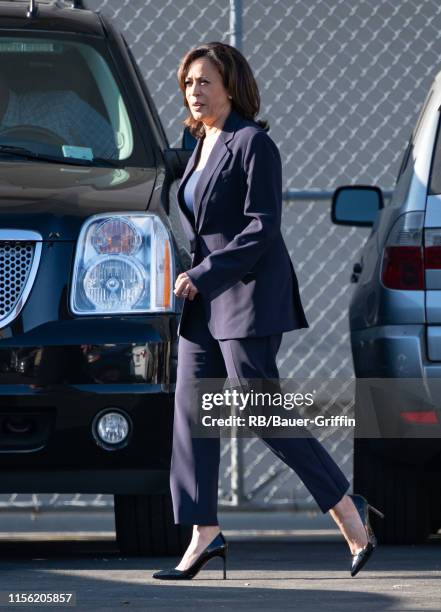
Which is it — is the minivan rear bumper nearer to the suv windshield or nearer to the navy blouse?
the navy blouse

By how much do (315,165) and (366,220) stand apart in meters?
5.42

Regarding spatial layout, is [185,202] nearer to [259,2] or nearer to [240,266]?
[240,266]

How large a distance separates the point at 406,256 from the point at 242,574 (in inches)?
48.1

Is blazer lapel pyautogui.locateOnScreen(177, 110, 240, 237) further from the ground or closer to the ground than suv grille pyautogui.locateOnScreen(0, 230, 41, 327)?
further from the ground

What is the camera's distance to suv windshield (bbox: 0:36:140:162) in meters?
5.93

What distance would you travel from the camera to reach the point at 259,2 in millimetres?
11312

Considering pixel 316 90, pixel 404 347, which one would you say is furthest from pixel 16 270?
pixel 316 90

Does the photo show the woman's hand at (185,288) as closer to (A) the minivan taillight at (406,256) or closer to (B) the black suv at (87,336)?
(B) the black suv at (87,336)

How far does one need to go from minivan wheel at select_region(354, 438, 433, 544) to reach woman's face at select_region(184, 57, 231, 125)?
1.64 metres

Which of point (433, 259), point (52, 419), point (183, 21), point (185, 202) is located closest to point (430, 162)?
point (433, 259)

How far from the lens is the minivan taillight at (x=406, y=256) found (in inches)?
221

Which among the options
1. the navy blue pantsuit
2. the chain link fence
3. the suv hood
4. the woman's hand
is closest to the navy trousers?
the navy blue pantsuit

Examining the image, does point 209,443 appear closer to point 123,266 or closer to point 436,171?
point 123,266

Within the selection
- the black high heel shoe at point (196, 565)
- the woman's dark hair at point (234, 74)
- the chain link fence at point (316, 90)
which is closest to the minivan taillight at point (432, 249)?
the woman's dark hair at point (234, 74)
